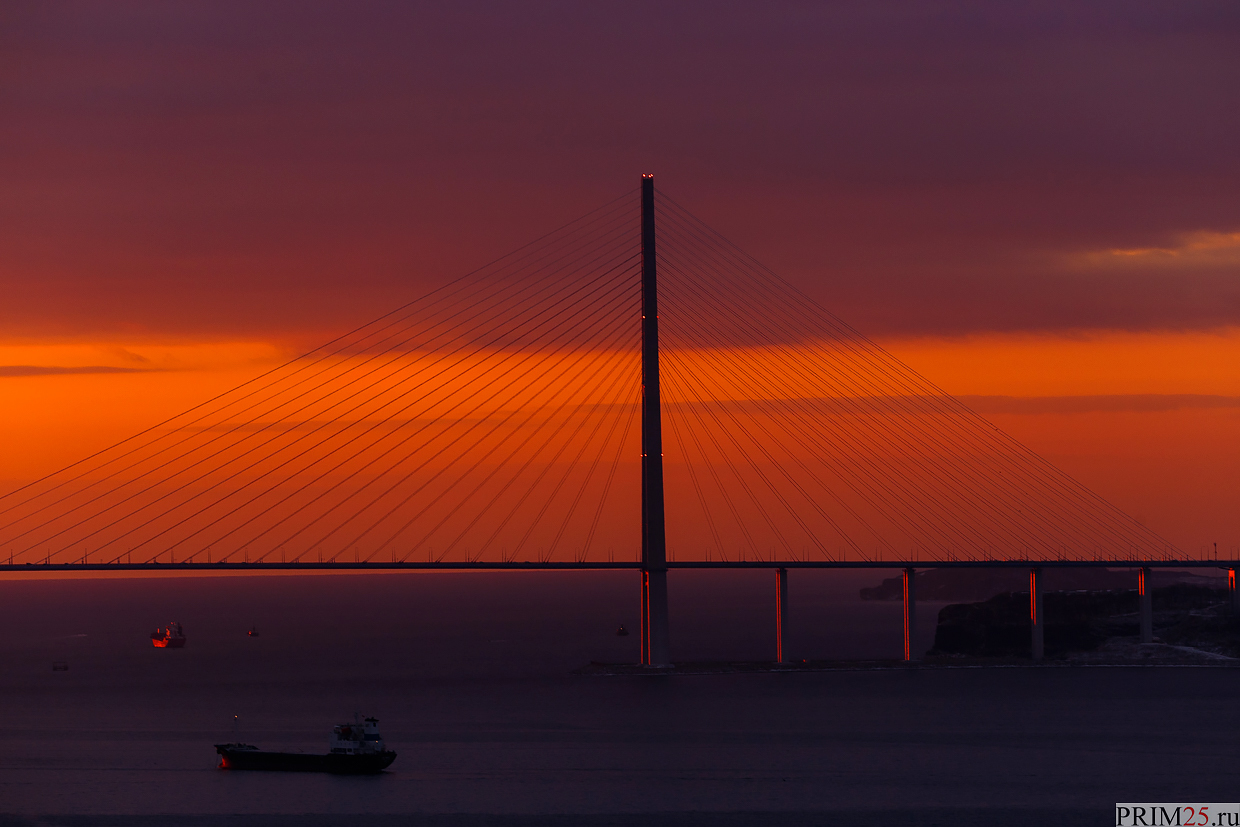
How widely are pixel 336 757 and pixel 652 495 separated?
2551 cm

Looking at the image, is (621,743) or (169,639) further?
(169,639)

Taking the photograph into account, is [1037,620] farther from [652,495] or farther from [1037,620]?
[652,495]

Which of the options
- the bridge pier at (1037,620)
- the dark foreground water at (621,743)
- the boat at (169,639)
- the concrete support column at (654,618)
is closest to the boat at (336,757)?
the dark foreground water at (621,743)

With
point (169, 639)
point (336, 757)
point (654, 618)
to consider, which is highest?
point (654, 618)

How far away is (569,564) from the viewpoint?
80625 millimetres

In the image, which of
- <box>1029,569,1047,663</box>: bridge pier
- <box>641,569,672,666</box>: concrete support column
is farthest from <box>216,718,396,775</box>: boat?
<box>1029,569,1047,663</box>: bridge pier

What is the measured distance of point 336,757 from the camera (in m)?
54.5

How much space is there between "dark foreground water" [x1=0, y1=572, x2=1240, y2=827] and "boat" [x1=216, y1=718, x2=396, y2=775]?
29.7 inches

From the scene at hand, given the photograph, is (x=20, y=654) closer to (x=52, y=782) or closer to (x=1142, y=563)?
(x=52, y=782)

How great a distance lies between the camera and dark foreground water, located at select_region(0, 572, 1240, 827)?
4684cm

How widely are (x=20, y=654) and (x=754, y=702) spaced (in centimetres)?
7833

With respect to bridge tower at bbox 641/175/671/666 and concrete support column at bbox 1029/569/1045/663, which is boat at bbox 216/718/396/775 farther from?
concrete support column at bbox 1029/569/1045/663

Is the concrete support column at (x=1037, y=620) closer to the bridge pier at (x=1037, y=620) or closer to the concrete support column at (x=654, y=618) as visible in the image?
the bridge pier at (x=1037, y=620)

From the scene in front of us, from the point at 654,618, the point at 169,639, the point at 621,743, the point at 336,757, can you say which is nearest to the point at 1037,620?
the point at 654,618
